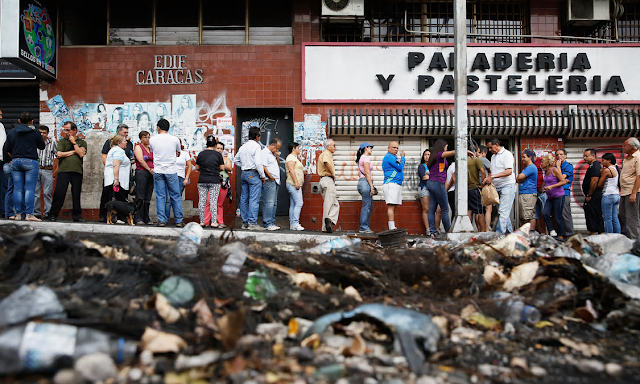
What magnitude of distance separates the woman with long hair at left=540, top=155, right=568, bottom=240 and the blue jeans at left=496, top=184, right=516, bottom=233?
1225 millimetres

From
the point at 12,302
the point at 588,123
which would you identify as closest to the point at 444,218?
the point at 588,123

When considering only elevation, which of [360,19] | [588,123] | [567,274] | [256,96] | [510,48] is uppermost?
[360,19]

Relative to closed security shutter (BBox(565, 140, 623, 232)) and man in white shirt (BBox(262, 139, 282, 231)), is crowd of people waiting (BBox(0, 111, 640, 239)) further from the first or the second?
closed security shutter (BBox(565, 140, 623, 232))

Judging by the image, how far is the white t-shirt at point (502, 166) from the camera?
8.53 meters

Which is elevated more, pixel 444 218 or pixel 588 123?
pixel 588 123

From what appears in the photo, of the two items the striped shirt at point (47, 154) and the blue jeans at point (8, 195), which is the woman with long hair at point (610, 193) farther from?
the blue jeans at point (8, 195)

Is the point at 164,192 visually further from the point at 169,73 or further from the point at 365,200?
the point at 169,73

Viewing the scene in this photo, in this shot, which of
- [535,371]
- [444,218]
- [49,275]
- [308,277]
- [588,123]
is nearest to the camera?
[535,371]

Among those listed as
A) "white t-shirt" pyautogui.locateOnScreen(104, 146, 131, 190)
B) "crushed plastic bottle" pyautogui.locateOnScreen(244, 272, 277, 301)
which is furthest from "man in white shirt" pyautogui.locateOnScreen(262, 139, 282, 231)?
"crushed plastic bottle" pyautogui.locateOnScreen(244, 272, 277, 301)

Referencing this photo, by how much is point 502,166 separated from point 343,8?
5265mm

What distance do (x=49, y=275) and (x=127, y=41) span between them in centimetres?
956

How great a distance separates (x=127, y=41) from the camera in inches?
461

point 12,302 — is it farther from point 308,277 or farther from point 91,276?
point 308,277

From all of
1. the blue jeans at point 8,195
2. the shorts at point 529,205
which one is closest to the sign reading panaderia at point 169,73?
the blue jeans at point 8,195
